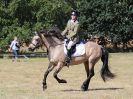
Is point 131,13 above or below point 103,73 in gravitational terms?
below

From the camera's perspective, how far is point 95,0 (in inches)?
2452

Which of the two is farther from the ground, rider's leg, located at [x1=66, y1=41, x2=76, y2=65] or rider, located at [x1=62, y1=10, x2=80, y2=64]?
rider, located at [x1=62, y1=10, x2=80, y2=64]

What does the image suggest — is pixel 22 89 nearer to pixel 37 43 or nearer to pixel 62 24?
pixel 37 43

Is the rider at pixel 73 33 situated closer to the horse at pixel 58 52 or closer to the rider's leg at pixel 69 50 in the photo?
the rider's leg at pixel 69 50

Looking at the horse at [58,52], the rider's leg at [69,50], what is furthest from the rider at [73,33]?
the horse at [58,52]

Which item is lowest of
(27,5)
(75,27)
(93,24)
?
(93,24)

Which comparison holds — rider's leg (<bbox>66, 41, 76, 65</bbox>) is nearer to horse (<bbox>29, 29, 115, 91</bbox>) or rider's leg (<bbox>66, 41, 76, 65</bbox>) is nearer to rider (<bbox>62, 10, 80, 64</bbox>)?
rider (<bbox>62, 10, 80, 64</bbox>)

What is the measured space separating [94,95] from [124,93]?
1.16m

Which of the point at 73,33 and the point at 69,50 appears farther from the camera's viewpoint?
the point at 69,50

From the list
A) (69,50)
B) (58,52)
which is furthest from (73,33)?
(58,52)

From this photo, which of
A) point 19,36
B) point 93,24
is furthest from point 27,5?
point 93,24

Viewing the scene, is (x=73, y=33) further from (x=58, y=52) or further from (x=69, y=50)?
(x=58, y=52)

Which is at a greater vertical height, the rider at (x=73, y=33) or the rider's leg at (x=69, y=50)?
the rider at (x=73, y=33)

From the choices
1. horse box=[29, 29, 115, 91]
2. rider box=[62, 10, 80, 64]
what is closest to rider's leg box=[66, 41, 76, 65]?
rider box=[62, 10, 80, 64]
